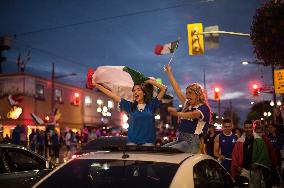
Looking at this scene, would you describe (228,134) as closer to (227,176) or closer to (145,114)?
(145,114)

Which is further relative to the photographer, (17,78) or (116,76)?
(17,78)

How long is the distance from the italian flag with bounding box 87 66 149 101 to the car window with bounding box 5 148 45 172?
156cm

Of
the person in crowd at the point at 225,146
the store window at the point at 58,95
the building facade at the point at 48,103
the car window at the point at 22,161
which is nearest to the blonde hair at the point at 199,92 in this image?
the person in crowd at the point at 225,146

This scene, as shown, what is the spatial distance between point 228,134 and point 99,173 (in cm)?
493

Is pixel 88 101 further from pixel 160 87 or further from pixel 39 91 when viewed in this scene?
pixel 160 87

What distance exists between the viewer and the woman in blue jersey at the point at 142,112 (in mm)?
6402

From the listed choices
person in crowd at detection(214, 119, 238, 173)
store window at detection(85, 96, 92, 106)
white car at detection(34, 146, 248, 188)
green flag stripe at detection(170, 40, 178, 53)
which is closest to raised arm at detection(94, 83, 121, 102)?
green flag stripe at detection(170, 40, 178, 53)

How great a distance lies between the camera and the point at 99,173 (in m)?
4.97

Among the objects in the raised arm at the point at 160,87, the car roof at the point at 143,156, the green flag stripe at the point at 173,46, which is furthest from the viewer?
A: the green flag stripe at the point at 173,46

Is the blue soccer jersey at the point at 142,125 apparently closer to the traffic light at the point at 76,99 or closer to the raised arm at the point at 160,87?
the raised arm at the point at 160,87

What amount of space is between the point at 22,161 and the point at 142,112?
2640mm

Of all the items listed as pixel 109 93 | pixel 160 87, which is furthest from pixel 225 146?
pixel 109 93

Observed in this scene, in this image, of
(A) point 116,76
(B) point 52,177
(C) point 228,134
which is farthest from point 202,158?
(C) point 228,134

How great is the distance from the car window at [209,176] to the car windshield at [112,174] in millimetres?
308
